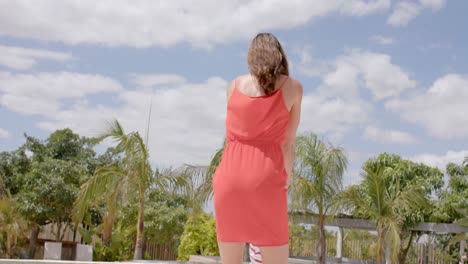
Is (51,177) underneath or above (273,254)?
above

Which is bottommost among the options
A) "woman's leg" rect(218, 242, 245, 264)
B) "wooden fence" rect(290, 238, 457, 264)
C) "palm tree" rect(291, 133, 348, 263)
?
"wooden fence" rect(290, 238, 457, 264)

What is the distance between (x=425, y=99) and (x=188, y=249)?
1194 centimetres

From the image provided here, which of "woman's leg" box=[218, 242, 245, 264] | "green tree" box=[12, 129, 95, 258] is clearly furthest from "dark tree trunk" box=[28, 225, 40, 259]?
"woman's leg" box=[218, 242, 245, 264]

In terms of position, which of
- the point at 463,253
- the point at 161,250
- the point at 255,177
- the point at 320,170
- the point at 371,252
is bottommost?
the point at 161,250

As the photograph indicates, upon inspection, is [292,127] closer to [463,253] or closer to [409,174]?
[463,253]

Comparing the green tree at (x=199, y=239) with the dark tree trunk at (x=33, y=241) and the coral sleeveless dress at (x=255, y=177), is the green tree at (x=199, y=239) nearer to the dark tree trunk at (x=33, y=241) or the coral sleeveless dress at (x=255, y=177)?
the dark tree trunk at (x=33, y=241)

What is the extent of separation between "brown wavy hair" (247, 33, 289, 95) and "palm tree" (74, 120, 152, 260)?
1042cm

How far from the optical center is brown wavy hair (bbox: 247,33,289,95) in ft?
6.81

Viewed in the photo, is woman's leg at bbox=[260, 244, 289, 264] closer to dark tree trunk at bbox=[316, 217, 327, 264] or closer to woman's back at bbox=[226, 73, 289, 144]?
woman's back at bbox=[226, 73, 289, 144]

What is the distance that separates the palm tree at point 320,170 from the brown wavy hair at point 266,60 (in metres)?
11.4

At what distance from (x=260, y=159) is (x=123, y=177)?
34.5 feet

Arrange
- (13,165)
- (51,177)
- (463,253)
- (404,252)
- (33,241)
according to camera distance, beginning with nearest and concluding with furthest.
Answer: (463,253), (404,252), (51,177), (33,241), (13,165)

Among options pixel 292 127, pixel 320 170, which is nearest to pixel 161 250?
pixel 320 170

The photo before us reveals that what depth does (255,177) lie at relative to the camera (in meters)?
2.07
